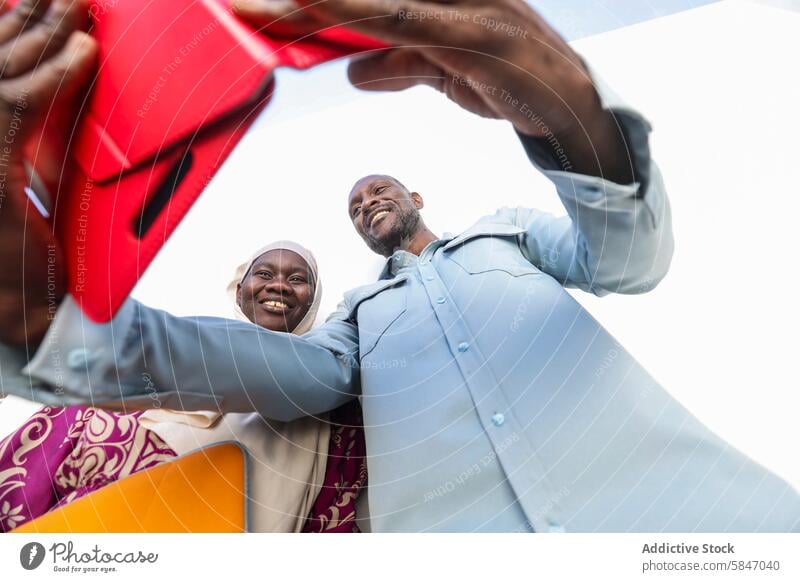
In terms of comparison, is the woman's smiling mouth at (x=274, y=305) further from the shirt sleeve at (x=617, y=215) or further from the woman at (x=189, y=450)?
the shirt sleeve at (x=617, y=215)

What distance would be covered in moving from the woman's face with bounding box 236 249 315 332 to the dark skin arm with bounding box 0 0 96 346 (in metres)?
0.26

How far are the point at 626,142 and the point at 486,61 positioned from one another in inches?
4.1

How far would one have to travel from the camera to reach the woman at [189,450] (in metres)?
0.42

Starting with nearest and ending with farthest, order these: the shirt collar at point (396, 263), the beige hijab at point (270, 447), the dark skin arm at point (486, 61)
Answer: the dark skin arm at point (486, 61), the beige hijab at point (270, 447), the shirt collar at point (396, 263)

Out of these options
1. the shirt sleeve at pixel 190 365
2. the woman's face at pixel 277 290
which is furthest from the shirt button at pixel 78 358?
the woman's face at pixel 277 290

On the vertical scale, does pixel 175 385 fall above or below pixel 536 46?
below

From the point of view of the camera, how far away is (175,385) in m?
0.37

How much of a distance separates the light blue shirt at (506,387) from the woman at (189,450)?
3 cm
